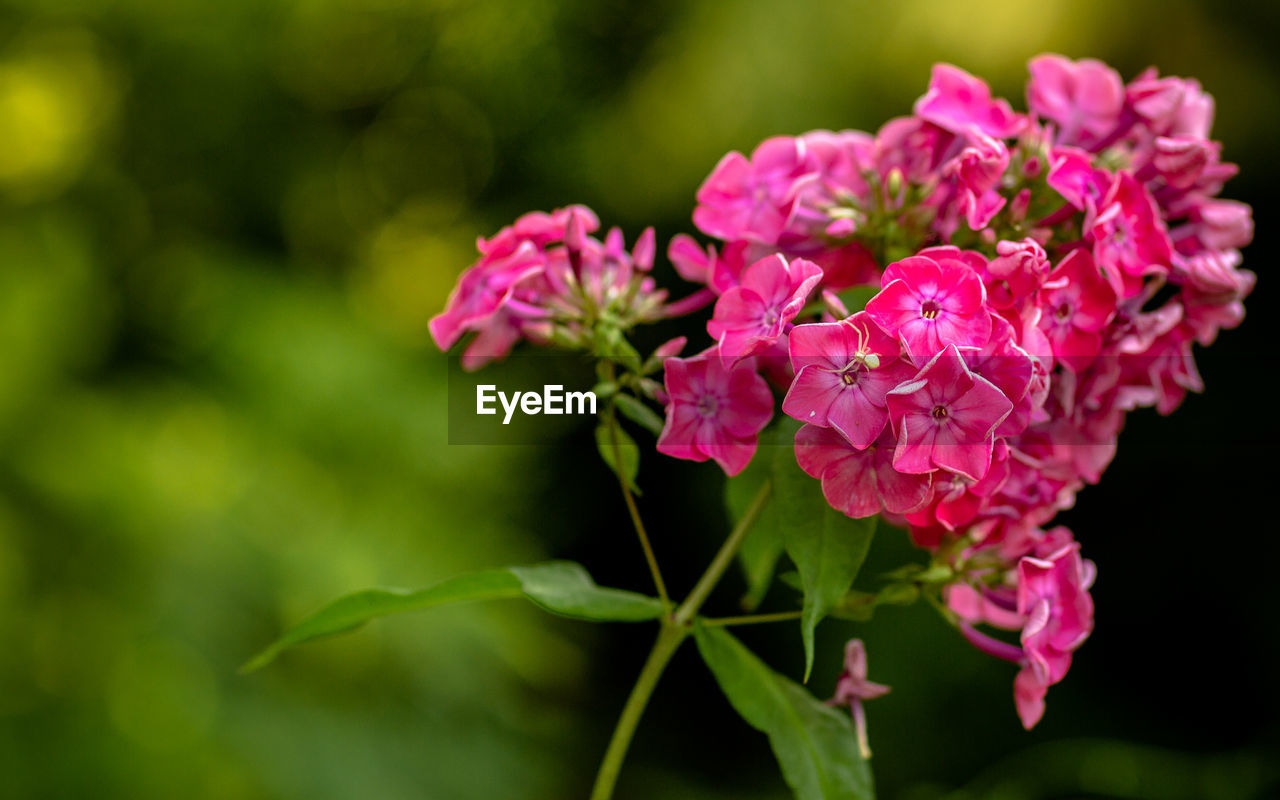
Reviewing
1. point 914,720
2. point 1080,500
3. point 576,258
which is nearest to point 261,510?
point 914,720

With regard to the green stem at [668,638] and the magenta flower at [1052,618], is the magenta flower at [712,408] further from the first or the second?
the magenta flower at [1052,618]

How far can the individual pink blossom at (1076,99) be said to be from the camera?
763mm

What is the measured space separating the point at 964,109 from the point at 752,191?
0.16 m

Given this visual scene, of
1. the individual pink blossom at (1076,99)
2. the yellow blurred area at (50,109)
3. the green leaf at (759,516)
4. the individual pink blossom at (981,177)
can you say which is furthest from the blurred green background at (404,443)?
the individual pink blossom at (981,177)

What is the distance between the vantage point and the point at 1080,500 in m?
2.52

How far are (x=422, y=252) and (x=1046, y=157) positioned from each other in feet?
8.38

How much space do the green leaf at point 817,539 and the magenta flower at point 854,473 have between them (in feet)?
0.15

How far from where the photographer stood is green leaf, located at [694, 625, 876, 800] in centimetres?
71

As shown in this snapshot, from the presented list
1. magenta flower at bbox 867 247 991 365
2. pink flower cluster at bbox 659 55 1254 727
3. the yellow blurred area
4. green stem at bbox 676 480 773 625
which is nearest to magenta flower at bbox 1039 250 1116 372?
pink flower cluster at bbox 659 55 1254 727

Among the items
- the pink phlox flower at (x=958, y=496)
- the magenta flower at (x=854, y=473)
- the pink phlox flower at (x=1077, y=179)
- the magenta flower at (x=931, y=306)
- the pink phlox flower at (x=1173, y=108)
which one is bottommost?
the pink phlox flower at (x=958, y=496)

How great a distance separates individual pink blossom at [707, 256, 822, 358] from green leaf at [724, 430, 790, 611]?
0.11 m

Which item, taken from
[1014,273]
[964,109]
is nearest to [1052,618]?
[1014,273]

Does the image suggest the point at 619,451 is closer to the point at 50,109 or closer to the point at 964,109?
the point at 964,109

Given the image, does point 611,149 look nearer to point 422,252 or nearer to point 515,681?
point 422,252
